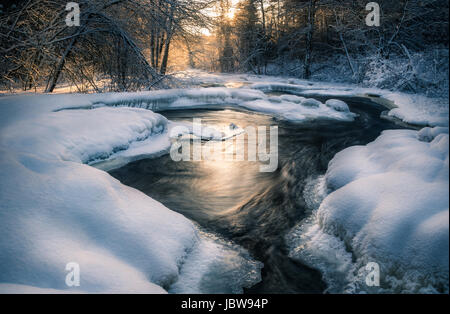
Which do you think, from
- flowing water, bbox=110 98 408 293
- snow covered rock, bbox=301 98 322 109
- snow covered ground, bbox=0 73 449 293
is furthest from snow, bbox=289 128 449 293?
snow covered rock, bbox=301 98 322 109

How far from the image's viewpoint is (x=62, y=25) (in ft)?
20.4

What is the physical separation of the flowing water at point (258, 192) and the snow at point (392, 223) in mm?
241

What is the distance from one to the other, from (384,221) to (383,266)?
1.00ft

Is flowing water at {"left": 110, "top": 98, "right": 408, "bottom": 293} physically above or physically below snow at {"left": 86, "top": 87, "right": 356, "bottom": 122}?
below

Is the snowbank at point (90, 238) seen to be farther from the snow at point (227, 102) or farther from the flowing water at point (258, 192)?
the snow at point (227, 102)

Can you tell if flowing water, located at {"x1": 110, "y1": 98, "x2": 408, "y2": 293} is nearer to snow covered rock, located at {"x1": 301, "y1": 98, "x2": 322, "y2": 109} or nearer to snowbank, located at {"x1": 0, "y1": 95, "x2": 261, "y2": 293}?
snowbank, located at {"x1": 0, "y1": 95, "x2": 261, "y2": 293}

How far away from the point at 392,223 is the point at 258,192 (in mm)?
2425

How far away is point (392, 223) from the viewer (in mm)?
1770

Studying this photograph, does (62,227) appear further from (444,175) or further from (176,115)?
(176,115)

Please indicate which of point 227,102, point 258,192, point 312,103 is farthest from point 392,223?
point 227,102

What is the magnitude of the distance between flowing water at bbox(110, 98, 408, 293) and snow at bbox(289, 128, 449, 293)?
24cm

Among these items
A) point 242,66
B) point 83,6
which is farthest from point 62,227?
point 242,66

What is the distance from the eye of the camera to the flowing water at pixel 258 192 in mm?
2420

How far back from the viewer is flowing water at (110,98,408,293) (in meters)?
2.42
